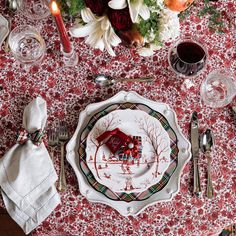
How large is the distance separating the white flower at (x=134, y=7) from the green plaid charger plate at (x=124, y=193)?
1.08 ft

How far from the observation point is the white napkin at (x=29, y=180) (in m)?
1.24

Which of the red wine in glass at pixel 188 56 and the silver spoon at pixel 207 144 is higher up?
the red wine in glass at pixel 188 56

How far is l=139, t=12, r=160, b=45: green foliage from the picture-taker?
112 centimetres

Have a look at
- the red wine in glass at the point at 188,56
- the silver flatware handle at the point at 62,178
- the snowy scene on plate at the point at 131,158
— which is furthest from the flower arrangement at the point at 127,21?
the silver flatware handle at the point at 62,178

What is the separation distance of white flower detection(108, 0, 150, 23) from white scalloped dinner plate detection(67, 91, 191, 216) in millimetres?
321

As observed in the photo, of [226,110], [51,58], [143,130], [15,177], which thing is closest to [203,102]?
[226,110]

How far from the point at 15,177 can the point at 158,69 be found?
538mm

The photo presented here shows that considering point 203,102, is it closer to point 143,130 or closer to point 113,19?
point 143,130

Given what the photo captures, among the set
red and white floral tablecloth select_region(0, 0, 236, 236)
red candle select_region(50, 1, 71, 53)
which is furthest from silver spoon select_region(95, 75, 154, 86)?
red candle select_region(50, 1, 71, 53)

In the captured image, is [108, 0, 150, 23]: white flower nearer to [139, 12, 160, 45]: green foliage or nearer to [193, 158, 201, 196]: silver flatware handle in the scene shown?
[139, 12, 160, 45]: green foliage

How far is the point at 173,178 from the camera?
1245mm

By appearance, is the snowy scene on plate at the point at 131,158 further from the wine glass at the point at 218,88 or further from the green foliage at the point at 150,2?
the green foliage at the point at 150,2

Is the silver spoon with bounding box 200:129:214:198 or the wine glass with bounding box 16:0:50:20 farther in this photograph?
the wine glass with bounding box 16:0:50:20

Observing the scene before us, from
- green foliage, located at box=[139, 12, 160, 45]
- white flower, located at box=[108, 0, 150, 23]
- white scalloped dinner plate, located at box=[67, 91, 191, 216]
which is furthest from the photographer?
white scalloped dinner plate, located at box=[67, 91, 191, 216]
